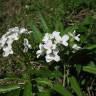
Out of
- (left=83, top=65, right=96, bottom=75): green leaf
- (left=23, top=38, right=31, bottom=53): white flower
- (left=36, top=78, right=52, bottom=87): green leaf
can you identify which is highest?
(left=23, top=38, right=31, bottom=53): white flower

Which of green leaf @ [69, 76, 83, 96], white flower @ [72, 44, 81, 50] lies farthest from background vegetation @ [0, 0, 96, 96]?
white flower @ [72, 44, 81, 50]

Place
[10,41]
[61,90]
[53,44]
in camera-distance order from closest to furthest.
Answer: [53,44] < [61,90] < [10,41]

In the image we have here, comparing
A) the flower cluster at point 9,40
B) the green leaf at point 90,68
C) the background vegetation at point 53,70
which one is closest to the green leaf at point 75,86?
the background vegetation at point 53,70

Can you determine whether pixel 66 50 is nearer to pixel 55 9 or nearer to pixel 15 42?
pixel 15 42

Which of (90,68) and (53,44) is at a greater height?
(53,44)

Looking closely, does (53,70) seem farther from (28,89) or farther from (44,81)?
(28,89)

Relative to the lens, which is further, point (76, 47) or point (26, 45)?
point (26, 45)

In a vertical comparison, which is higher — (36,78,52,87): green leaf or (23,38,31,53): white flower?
(23,38,31,53): white flower

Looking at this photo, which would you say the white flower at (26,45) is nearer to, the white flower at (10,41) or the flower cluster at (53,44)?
the white flower at (10,41)

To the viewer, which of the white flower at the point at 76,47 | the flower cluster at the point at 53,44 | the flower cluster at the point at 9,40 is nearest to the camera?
the flower cluster at the point at 53,44

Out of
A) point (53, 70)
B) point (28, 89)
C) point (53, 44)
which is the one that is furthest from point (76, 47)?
point (28, 89)

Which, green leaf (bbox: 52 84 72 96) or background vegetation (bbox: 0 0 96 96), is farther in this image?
background vegetation (bbox: 0 0 96 96)

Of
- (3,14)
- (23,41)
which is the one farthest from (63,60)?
(3,14)

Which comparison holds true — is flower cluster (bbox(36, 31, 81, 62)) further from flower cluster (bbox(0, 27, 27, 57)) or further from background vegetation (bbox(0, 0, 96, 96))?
flower cluster (bbox(0, 27, 27, 57))
